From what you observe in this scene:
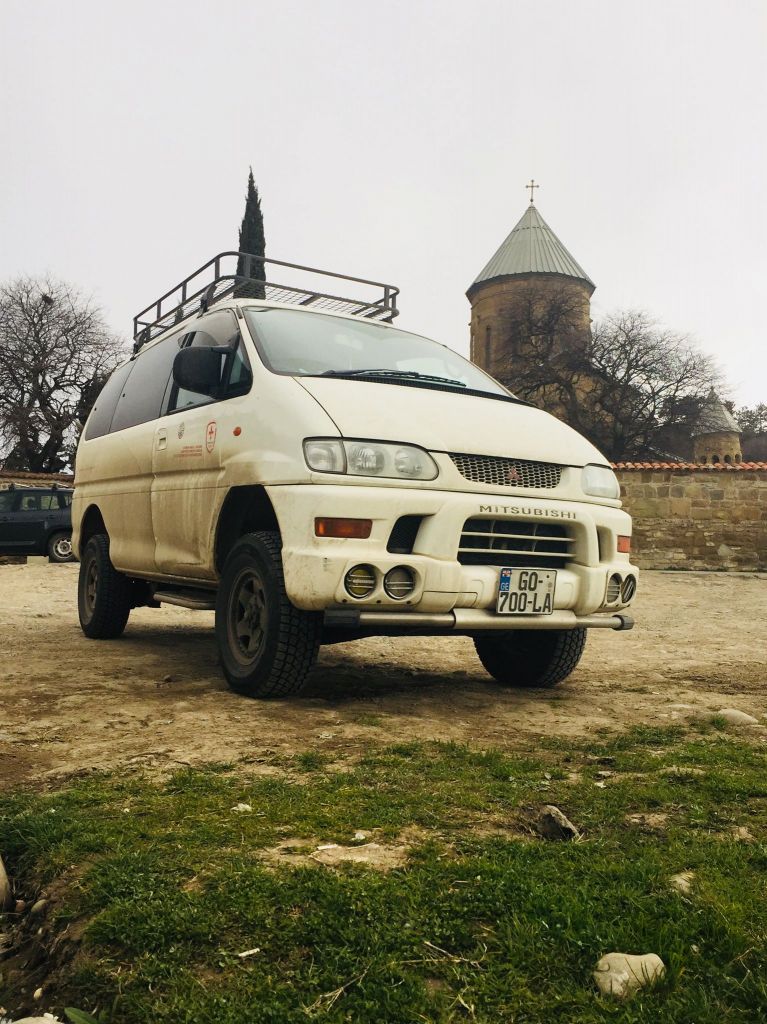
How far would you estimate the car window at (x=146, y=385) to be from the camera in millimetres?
6008

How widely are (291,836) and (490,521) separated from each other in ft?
7.32

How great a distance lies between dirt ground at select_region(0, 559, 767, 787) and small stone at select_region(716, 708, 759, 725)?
0.58 feet

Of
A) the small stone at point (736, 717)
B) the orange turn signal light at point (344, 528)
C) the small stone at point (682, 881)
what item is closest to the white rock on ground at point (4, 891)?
the small stone at point (682, 881)

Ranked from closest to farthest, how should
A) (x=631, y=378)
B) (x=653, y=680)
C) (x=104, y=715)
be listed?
(x=104, y=715) → (x=653, y=680) → (x=631, y=378)

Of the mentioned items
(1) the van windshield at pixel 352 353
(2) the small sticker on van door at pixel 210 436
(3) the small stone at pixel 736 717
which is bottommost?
(3) the small stone at pixel 736 717

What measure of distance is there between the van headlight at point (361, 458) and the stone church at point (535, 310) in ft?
132

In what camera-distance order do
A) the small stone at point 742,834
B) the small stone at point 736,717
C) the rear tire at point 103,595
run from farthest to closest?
the rear tire at point 103,595
the small stone at point 736,717
the small stone at point 742,834

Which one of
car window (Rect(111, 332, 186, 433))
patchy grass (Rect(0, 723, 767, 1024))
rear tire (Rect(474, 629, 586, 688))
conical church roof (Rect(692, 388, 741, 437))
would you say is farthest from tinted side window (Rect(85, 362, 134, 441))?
conical church roof (Rect(692, 388, 741, 437))

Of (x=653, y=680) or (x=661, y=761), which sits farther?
(x=653, y=680)

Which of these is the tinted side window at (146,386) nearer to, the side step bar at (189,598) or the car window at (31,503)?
the side step bar at (189,598)

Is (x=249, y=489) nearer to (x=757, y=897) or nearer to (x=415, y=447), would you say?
(x=415, y=447)

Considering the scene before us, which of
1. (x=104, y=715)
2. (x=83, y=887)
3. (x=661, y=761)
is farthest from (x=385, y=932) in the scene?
(x=104, y=715)

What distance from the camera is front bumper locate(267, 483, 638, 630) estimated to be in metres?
3.99

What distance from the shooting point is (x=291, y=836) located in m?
2.42
